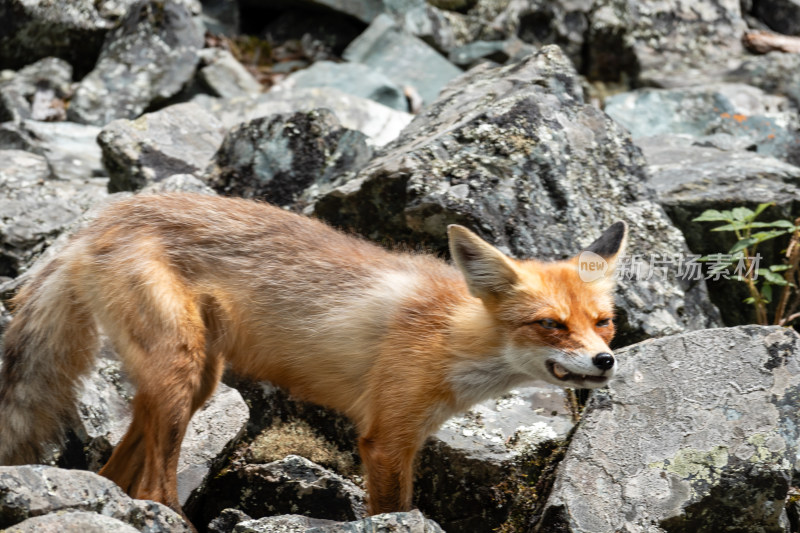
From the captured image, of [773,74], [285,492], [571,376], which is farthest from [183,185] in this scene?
[773,74]

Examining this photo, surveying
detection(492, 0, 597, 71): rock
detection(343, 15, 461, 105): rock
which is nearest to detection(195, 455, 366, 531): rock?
detection(343, 15, 461, 105): rock

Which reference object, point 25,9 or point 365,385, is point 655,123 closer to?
point 365,385

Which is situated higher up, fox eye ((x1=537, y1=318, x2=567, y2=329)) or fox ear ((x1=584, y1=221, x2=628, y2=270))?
fox ear ((x1=584, y1=221, x2=628, y2=270))

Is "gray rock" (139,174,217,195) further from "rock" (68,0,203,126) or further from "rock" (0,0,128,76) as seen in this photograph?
"rock" (0,0,128,76)

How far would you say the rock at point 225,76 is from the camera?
12.0 m

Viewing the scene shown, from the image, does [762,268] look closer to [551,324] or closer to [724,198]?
[724,198]

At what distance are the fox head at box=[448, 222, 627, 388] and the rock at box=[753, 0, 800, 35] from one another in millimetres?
11408

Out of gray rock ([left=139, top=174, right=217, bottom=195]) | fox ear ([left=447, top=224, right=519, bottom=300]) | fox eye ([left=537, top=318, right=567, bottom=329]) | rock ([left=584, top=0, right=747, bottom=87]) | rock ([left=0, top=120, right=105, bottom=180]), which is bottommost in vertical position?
rock ([left=584, top=0, right=747, bottom=87])

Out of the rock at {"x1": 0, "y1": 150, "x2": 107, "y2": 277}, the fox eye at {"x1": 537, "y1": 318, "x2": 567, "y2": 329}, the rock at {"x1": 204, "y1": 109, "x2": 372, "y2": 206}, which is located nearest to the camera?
the fox eye at {"x1": 537, "y1": 318, "x2": 567, "y2": 329}

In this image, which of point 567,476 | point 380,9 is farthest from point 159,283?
point 380,9

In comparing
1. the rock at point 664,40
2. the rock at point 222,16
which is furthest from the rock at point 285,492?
the rock at point 222,16

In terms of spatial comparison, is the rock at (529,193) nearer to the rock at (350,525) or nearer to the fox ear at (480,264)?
the fox ear at (480,264)

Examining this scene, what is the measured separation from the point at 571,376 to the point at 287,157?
415 centimetres

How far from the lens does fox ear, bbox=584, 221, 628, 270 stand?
5789mm
